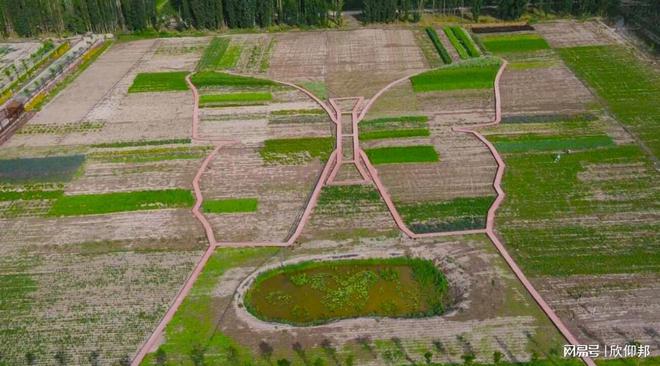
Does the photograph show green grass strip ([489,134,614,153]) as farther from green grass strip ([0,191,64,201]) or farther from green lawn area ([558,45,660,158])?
green grass strip ([0,191,64,201])

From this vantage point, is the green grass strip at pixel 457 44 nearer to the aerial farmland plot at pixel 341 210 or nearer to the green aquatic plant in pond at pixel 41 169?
the aerial farmland plot at pixel 341 210

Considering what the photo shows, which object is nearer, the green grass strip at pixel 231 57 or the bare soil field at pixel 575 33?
the green grass strip at pixel 231 57

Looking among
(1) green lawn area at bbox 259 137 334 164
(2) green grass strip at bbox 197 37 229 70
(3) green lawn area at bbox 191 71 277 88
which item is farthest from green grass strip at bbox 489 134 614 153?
(2) green grass strip at bbox 197 37 229 70

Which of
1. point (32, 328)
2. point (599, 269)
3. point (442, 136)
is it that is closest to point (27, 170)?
point (32, 328)

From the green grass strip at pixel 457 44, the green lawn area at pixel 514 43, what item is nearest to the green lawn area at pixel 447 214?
the green grass strip at pixel 457 44

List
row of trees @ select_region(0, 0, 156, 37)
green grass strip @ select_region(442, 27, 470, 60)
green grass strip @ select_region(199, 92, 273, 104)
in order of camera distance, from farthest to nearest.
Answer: row of trees @ select_region(0, 0, 156, 37), green grass strip @ select_region(442, 27, 470, 60), green grass strip @ select_region(199, 92, 273, 104)

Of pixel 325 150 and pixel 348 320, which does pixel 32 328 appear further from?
pixel 325 150
